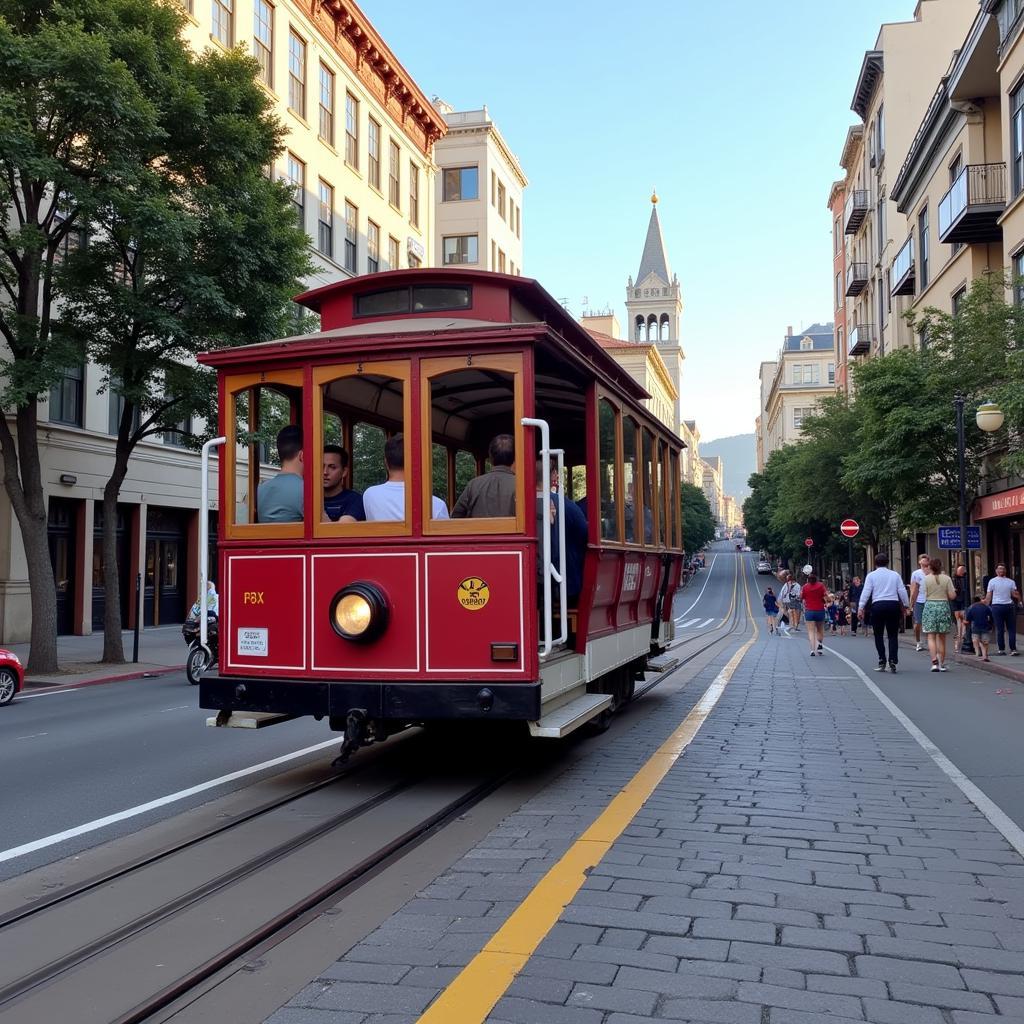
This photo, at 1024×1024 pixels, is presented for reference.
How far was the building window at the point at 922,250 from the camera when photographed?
36156mm

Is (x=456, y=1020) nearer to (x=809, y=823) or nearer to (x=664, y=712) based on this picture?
(x=809, y=823)

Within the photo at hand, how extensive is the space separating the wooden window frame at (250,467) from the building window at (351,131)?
3337 centimetres

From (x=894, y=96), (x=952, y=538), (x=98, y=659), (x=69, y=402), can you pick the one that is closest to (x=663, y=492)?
(x=98, y=659)

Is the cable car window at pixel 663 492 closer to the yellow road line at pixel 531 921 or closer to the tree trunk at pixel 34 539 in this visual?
the yellow road line at pixel 531 921

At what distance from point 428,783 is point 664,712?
4.36 m

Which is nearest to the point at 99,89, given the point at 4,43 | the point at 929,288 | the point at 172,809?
the point at 4,43

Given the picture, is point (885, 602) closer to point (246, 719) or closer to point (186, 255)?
point (246, 719)

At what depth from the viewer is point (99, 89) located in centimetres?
1573

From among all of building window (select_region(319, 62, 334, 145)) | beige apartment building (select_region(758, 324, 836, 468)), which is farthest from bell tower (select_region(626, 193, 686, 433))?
building window (select_region(319, 62, 334, 145))

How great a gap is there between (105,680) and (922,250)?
31.3 m

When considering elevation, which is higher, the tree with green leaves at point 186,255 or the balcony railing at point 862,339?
the balcony railing at point 862,339

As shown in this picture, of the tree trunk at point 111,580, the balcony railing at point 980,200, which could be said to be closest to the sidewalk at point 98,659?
the tree trunk at point 111,580

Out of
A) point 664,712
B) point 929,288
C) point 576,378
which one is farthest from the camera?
point 929,288

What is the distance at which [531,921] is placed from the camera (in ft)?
13.6
